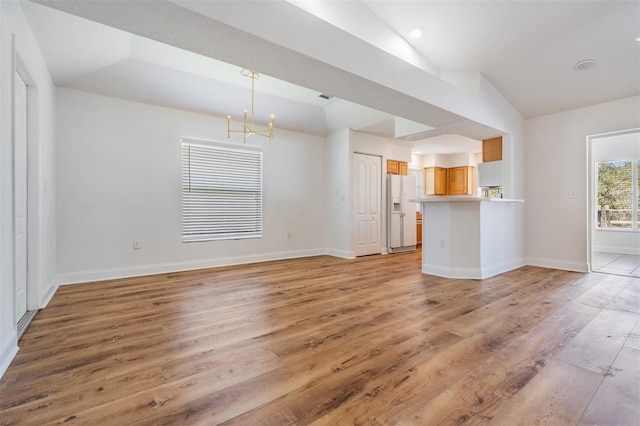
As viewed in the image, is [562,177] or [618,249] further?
[618,249]

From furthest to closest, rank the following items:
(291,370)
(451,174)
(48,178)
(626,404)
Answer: (451,174), (48,178), (291,370), (626,404)

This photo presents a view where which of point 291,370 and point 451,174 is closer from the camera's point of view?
point 291,370

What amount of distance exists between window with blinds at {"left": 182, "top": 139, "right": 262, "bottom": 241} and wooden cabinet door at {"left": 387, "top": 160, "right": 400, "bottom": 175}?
2872mm

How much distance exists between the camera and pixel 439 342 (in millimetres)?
2098

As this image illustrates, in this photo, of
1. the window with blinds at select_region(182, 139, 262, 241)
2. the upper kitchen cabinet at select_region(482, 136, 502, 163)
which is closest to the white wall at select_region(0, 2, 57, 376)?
the window with blinds at select_region(182, 139, 262, 241)

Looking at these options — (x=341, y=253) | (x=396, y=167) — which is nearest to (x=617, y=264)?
(x=396, y=167)

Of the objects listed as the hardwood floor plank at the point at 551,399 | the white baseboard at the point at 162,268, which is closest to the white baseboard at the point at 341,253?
the white baseboard at the point at 162,268

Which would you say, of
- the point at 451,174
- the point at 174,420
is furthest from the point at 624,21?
the point at 451,174

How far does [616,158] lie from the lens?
258 inches

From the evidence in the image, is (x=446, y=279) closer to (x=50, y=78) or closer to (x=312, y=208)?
(x=312, y=208)

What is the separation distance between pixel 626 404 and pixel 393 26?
11.5 feet

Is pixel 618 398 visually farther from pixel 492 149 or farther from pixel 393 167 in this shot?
pixel 393 167

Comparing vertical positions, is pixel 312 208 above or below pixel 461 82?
below

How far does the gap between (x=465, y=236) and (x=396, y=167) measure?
3016mm
